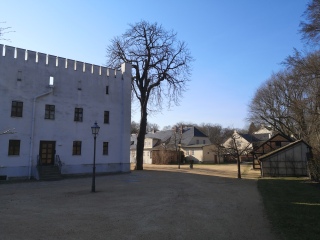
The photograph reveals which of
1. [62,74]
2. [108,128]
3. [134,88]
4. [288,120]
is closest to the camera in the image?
[62,74]

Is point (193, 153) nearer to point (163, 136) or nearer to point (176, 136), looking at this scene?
point (176, 136)

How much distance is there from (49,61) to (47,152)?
26.2ft

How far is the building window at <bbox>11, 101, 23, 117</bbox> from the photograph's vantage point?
71.1 ft

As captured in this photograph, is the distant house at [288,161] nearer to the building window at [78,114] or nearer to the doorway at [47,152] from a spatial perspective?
the building window at [78,114]

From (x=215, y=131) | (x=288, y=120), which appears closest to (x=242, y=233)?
(x=288, y=120)

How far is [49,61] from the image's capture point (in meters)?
24.0

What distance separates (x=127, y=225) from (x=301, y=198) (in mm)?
9056

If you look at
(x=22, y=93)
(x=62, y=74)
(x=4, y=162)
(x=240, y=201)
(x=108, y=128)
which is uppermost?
(x=62, y=74)

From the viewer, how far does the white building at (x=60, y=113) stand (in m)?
21.5

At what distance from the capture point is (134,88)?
33688mm

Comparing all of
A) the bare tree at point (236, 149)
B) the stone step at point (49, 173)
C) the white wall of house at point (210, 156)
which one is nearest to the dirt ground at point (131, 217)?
the stone step at point (49, 173)

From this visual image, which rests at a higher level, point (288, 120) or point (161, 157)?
point (288, 120)

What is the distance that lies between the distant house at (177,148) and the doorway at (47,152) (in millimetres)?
25152

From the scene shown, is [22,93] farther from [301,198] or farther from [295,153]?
[295,153]
